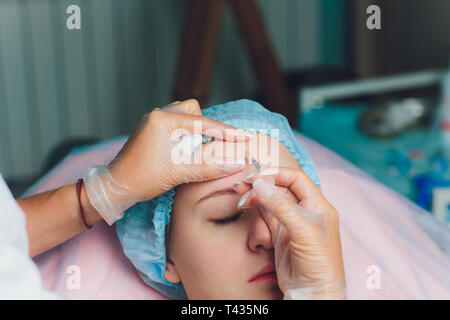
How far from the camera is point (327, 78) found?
8.42ft

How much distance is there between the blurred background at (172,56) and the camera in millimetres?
2096

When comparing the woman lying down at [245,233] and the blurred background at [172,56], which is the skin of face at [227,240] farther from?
the blurred background at [172,56]

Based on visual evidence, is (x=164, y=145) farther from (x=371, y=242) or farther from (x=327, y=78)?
(x=327, y=78)

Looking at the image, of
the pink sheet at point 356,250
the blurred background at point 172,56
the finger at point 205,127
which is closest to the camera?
the finger at point 205,127

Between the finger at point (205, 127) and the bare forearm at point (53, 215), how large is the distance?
20 centimetres

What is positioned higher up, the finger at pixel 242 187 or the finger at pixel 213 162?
the finger at pixel 213 162

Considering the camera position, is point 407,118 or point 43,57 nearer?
point 407,118

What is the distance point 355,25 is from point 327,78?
1.10ft

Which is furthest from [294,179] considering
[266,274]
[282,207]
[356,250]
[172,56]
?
[172,56]

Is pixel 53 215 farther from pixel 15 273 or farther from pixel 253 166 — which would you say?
pixel 253 166

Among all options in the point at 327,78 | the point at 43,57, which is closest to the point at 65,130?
the point at 43,57

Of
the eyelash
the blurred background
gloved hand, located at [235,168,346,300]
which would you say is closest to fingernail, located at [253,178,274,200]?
gloved hand, located at [235,168,346,300]

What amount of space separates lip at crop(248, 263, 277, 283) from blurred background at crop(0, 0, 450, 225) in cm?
117

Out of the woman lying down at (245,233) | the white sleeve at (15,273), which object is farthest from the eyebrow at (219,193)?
the white sleeve at (15,273)
